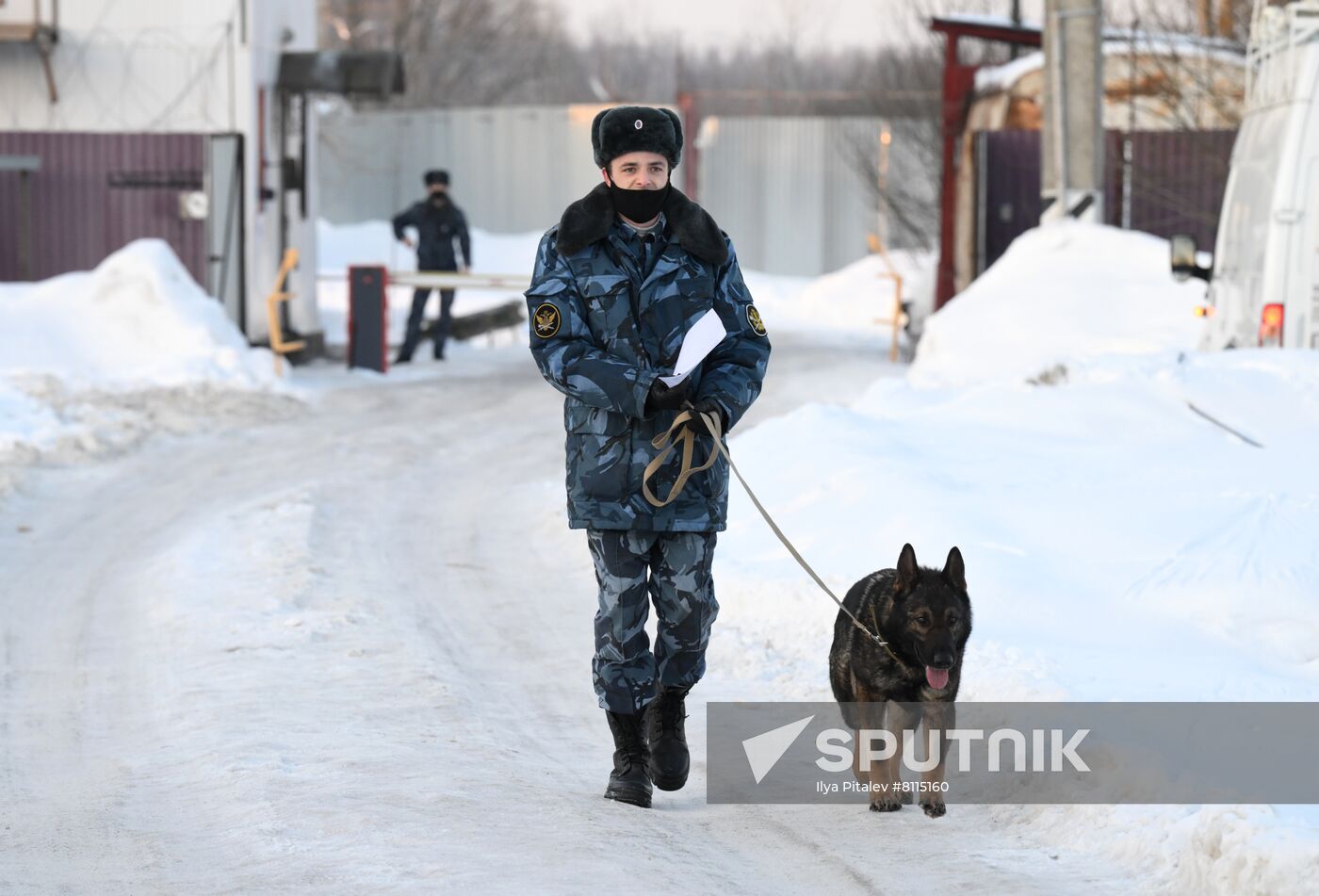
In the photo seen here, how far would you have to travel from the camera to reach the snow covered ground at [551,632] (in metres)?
4.23

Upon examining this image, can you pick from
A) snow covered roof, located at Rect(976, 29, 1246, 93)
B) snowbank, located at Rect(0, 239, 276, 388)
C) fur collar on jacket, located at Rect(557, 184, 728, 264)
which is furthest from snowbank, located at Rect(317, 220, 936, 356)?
fur collar on jacket, located at Rect(557, 184, 728, 264)

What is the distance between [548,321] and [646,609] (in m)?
0.85

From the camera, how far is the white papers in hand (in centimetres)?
442

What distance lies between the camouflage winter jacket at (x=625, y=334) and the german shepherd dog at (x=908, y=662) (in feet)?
1.79

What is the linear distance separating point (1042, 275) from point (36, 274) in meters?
10.2

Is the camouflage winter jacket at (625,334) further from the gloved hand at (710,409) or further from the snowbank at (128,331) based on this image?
the snowbank at (128,331)

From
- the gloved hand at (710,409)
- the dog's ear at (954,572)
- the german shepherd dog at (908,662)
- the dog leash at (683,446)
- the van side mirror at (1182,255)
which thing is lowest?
the german shepherd dog at (908,662)

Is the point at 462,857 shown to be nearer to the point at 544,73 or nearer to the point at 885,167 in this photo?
the point at 885,167

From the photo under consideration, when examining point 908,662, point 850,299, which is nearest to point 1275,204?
point 908,662

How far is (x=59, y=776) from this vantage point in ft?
16.6

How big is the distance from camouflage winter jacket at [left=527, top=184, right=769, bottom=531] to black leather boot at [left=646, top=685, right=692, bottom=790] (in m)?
0.51

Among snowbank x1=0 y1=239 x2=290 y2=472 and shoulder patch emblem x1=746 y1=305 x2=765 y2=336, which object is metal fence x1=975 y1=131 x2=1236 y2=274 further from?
shoulder patch emblem x1=746 y1=305 x2=765 y2=336

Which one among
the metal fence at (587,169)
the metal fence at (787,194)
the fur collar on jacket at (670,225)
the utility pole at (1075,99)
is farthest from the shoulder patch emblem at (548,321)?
the metal fence at (787,194)

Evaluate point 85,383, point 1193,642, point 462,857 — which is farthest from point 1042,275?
point 462,857
